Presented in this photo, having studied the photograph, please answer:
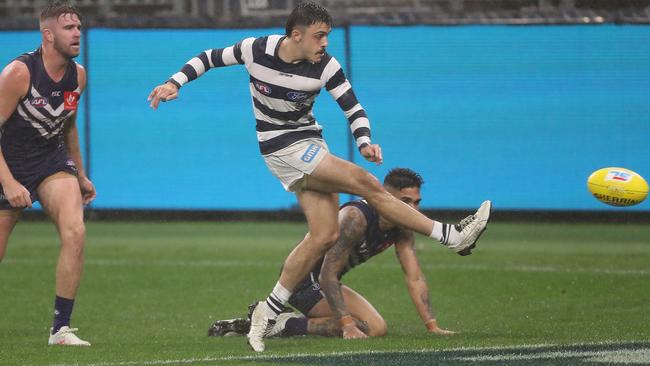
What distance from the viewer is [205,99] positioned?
16766mm

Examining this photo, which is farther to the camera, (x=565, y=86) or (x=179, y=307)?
(x=565, y=86)

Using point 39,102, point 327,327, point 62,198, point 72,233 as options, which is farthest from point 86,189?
point 327,327

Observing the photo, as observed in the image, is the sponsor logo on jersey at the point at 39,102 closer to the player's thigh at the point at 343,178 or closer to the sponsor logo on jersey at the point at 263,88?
the sponsor logo on jersey at the point at 263,88

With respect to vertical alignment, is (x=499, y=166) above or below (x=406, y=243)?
below

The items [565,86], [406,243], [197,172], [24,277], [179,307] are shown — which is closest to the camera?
[406,243]

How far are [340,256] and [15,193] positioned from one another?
7.11 feet

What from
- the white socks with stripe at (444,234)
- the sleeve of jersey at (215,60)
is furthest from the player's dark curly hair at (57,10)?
the white socks with stripe at (444,234)

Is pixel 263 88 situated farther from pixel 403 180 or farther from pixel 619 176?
pixel 619 176

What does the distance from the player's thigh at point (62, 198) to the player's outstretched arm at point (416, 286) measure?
2.19 m

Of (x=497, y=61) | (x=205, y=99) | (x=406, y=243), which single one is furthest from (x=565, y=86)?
(x=406, y=243)

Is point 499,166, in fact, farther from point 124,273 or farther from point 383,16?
point 124,273

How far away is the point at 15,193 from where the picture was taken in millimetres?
7750

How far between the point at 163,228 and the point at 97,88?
83.9 inches

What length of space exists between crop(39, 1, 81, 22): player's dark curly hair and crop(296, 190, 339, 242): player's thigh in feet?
6.19
